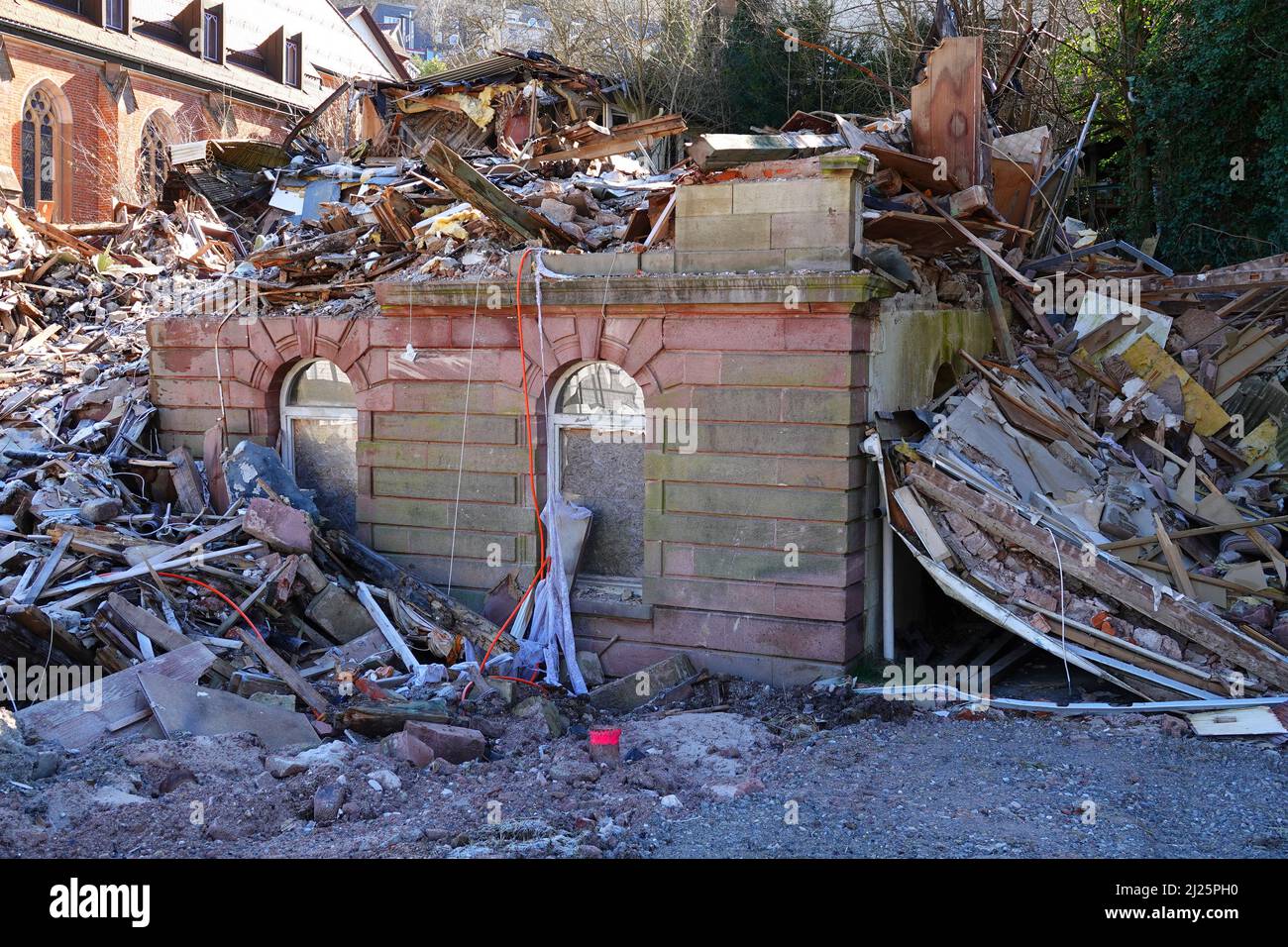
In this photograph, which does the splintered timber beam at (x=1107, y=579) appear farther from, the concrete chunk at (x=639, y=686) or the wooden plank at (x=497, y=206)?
the wooden plank at (x=497, y=206)

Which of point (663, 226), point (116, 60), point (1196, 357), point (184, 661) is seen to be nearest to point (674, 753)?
point (184, 661)

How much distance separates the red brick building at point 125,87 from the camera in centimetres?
2981

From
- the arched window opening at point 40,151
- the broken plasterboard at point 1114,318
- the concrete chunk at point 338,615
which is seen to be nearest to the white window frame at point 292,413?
the concrete chunk at point 338,615

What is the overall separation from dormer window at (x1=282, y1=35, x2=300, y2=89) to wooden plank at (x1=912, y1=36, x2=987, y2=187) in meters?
34.0

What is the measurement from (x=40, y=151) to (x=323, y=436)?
2415 centimetres

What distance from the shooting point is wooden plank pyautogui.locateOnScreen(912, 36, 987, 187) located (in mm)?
12328

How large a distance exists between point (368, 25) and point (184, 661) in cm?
4444

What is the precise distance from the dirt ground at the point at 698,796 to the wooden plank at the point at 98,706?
0.28 meters

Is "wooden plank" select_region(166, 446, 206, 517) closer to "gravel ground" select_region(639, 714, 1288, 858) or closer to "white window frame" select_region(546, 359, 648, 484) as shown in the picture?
"white window frame" select_region(546, 359, 648, 484)

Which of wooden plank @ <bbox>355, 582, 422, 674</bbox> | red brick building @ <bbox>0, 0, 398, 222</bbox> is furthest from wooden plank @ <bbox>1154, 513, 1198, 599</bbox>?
red brick building @ <bbox>0, 0, 398, 222</bbox>

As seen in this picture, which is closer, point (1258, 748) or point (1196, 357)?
point (1258, 748)

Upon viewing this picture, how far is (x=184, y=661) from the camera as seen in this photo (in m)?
8.87

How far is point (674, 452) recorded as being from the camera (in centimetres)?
1062

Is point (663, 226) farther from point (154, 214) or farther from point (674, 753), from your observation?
point (154, 214)
